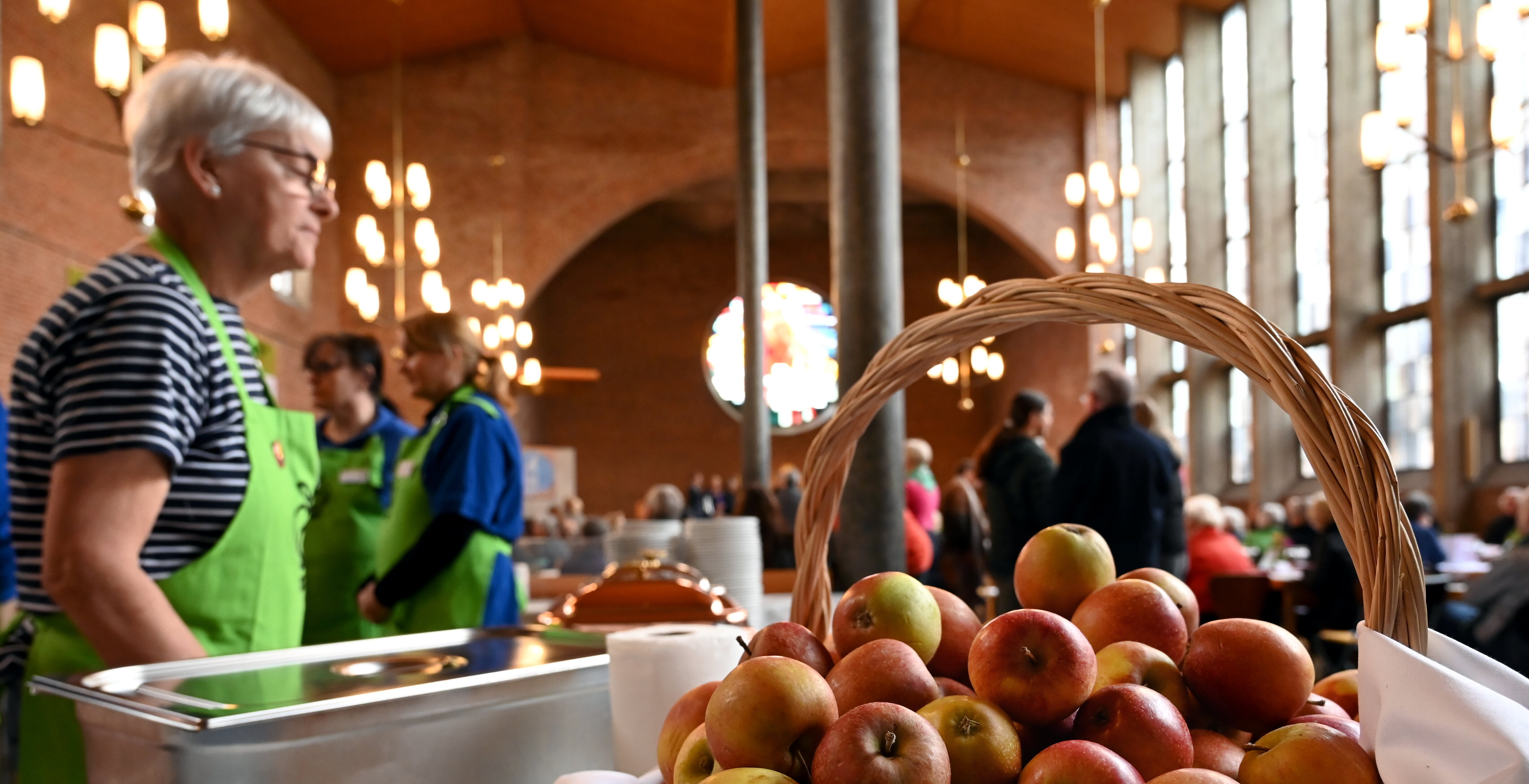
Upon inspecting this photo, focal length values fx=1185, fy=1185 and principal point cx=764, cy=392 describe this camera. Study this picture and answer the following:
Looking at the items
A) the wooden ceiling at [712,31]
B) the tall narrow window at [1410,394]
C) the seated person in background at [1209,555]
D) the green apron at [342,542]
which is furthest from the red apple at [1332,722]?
the wooden ceiling at [712,31]

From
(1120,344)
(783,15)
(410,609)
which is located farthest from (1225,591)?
(1120,344)

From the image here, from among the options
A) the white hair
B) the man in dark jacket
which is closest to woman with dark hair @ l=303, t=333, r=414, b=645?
the white hair

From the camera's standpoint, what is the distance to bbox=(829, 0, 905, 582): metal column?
363 cm

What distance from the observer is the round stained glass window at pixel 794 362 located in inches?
738

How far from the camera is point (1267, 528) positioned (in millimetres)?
11281

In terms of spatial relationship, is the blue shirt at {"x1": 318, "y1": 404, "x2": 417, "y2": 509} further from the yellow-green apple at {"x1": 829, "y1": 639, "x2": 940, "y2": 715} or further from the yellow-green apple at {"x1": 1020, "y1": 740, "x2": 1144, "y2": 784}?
the yellow-green apple at {"x1": 1020, "y1": 740, "x2": 1144, "y2": 784}

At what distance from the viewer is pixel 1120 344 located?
51.5ft

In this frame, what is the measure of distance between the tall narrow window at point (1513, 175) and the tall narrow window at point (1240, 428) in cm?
380

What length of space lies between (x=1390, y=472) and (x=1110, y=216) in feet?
53.5

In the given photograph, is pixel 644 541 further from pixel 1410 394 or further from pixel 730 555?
pixel 1410 394

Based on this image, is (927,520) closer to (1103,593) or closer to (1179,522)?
(1179,522)

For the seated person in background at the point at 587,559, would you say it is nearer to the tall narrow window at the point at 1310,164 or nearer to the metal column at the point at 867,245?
the metal column at the point at 867,245

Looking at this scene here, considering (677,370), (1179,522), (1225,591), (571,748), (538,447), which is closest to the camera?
(571,748)

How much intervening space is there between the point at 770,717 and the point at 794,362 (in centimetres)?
1811
